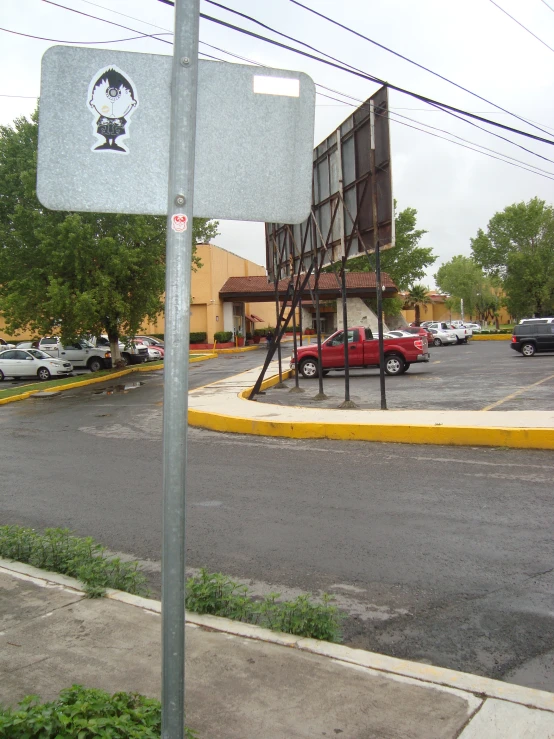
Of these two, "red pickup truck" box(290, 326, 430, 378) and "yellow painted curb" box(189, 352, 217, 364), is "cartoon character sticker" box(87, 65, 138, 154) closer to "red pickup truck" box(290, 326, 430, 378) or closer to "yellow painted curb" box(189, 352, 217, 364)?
"red pickup truck" box(290, 326, 430, 378)

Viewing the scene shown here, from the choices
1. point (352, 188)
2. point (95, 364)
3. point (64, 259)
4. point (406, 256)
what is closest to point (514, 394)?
point (352, 188)

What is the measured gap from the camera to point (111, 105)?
227cm

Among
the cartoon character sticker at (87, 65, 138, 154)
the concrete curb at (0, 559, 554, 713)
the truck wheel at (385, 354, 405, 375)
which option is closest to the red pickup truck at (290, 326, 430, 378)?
the truck wheel at (385, 354, 405, 375)

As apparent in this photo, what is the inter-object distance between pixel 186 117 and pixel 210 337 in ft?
166

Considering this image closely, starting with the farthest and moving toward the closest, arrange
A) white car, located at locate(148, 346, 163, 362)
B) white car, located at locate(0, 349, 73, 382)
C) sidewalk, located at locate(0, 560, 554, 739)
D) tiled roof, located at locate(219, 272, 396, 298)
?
1. tiled roof, located at locate(219, 272, 396, 298)
2. white car, located at locate(148, 346, 163, 362)
3. white car, located at locate(0, 349, 73, 382)
4. sidewalk, located at locate(0, 560, 554, 739)

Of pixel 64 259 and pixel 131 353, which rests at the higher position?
pixel 64 259

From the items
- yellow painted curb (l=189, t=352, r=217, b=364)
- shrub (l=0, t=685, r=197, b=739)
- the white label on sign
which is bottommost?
yellow painted curb (l=189, t=352, r=217, b=364)

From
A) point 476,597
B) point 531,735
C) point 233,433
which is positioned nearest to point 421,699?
point 531,735

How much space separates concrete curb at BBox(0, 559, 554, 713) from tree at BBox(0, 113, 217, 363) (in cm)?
2284

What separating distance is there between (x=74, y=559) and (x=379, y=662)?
8.60 feet

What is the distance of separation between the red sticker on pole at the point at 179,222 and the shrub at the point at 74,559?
3314 millimetres

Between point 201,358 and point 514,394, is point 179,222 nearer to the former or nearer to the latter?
point 514,394

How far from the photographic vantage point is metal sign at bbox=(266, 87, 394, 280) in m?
13.6

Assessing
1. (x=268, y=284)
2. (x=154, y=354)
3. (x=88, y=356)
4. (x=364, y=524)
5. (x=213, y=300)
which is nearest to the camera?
(x=364, y=524)
